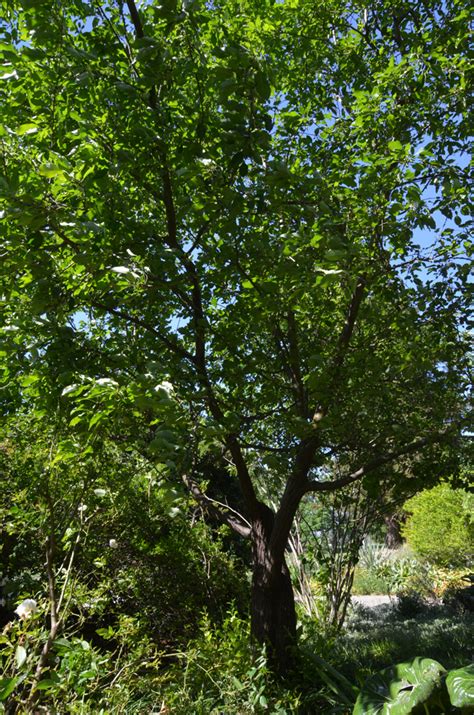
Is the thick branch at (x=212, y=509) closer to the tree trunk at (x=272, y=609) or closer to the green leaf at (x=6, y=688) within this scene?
the tree trunk at (x=272, y=609)

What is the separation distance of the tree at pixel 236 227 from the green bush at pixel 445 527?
8177mm

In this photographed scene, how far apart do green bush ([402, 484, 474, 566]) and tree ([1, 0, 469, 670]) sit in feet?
26.8

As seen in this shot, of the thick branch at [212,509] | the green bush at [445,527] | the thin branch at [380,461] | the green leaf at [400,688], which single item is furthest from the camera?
the green bush at [445,527]

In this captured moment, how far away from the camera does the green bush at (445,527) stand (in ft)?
37.3

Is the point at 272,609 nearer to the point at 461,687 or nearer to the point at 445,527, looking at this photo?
the point at 461,687

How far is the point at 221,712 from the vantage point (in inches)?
123

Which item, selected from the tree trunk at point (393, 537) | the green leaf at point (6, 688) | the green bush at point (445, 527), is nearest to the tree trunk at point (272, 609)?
the green leaf at point (6, 688)

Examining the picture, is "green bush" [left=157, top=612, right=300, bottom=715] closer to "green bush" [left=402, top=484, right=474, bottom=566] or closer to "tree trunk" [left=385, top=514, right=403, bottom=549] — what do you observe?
"green bush" [left=402, top=484, right=474, bottom=566]

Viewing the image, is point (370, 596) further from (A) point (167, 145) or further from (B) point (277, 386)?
(A) point (167, 145)

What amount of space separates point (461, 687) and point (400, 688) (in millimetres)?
393

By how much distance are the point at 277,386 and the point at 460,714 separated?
208cm

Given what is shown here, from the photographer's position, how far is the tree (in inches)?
86.5

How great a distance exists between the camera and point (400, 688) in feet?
7.98

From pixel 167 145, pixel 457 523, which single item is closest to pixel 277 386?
pixel 167 145
